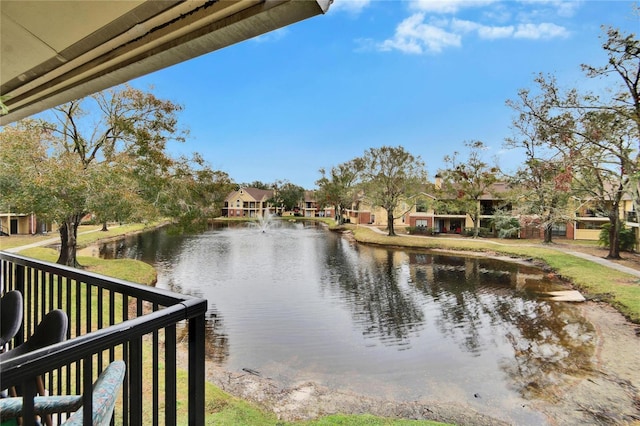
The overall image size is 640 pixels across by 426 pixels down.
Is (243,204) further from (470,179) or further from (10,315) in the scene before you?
(10,315)

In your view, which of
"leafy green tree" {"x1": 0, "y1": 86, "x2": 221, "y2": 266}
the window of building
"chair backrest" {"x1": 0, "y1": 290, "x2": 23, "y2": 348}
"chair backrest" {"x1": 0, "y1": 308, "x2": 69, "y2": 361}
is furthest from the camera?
the window of building

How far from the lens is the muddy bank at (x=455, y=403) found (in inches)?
156

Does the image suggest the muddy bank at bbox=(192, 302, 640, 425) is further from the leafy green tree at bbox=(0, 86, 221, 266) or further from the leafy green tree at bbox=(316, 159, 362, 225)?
the leafy green tree at bbox=(316, 159, 362, 225)

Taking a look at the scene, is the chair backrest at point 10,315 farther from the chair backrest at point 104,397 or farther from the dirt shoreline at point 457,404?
the dirt shoreline at point 457,404

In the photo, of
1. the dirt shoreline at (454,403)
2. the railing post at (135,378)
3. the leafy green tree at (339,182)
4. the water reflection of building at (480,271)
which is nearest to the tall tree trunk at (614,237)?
the water reflection of building at (480,271)

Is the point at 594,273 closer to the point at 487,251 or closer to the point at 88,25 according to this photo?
the point at 487,251

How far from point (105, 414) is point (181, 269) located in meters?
12.4

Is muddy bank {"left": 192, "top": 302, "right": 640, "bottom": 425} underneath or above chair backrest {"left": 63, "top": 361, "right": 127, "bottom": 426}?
underneath

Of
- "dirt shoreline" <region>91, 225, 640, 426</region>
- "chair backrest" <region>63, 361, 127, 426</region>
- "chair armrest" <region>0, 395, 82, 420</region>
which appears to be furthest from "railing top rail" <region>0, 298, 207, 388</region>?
"dirt shoreline" <region>91, 225, 640, 426</region>

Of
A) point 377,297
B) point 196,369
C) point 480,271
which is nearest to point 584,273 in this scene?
point 480,271

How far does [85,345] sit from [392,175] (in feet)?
78.0

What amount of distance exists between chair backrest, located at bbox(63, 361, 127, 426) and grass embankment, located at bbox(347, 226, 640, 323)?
10.4m

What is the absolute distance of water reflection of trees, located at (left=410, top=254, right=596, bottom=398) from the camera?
5.33 m

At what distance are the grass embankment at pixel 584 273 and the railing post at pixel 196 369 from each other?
10091 millimetres
